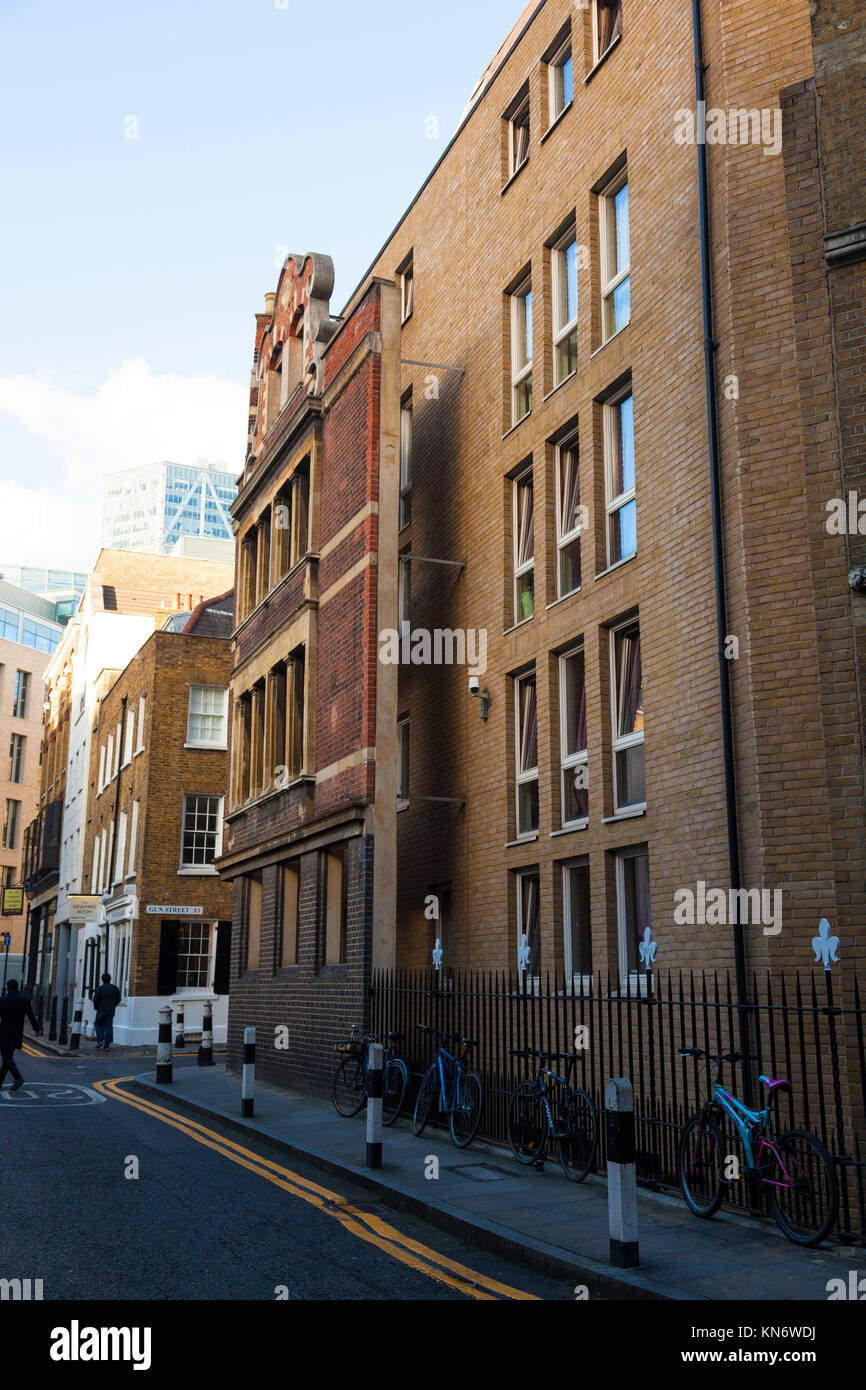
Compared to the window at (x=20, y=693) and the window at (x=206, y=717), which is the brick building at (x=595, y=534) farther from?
the window at (x=20, y=693)

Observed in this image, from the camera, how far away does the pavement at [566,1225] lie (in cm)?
689

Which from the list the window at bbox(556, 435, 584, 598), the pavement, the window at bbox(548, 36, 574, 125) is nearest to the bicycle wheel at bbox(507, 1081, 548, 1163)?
the pavement

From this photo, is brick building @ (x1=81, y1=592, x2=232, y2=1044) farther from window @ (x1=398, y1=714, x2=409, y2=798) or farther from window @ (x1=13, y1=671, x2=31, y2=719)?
window @ (x1=13, y1=671, x2=31, y2=719)

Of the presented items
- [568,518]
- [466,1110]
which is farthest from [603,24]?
[466,1110]

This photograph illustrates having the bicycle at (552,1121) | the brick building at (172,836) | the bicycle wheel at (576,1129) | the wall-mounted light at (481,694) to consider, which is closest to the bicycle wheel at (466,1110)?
the bicycle at (552,1121)

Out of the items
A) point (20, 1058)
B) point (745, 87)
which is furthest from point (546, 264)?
point (20, 1058)

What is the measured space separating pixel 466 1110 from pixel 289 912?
8.24 m

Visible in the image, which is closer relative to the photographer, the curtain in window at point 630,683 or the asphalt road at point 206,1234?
the asphalt road at point 206,1234

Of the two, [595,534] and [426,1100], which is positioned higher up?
[595,534]

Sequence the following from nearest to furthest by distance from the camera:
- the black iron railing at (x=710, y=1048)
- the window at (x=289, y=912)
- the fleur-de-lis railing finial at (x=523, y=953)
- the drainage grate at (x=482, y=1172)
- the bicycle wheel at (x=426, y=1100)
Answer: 1. the black iron railing at (x=710, y=1048)
2. the drainage grate at (x=482, y=1172)
3. the bicycle wheel at (x=426, y=1100)
4. the fleur-de-lis railing finial at (x=523, y=953)
5. the window at (x=289, y=912)

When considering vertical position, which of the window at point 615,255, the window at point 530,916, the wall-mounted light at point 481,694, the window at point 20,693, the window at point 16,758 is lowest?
the window at point 530,916

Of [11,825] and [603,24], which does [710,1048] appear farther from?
[11,825]

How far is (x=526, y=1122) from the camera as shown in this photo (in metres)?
11.5

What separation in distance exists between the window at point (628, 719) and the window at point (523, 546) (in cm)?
257
